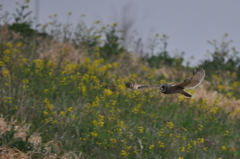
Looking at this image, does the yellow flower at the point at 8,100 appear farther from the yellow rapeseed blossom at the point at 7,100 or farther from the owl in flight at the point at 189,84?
the owl in flight at the point at 189,84

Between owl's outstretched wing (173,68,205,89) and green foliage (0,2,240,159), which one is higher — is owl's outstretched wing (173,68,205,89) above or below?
above

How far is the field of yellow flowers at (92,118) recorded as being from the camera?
668 centimetres

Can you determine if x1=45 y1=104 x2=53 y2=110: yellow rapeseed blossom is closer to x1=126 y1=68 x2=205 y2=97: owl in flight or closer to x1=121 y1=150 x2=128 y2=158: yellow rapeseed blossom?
x1=121 y1=150 x2=128 y2=158: yellow rapeseed blossom

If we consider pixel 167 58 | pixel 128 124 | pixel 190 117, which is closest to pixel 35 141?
pixel 128 124

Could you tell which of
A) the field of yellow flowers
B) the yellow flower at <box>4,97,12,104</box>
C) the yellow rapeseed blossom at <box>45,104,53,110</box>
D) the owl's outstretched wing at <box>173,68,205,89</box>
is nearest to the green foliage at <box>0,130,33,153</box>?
the field of yellow flowers

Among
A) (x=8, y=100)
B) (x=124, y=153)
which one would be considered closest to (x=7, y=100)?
(x=8, y=100)

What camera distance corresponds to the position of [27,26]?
13117mm

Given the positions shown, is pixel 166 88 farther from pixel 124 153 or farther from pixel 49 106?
pixel 49 106

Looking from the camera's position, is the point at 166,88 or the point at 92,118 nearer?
the point at 166,88

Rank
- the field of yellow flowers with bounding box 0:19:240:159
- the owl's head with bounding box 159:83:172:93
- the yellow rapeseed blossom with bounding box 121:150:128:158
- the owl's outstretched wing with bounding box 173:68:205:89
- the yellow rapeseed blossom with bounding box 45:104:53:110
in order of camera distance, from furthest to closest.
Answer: the yellow rapeseed blossom with bounding box 45:104:53:110 → the field of yellow flowers with bounding box 0:19:240:159 → the yellow rapeseed blossom with bounding box 121:150:128:158 → the owl's head with bounding box 159:83:172:93 → the owl's outstretched wing with bounding box 173:68:205:89

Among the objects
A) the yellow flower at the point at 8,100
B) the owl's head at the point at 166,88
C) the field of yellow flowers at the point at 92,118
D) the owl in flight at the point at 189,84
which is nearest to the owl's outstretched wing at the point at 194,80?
the owl in flight at the point at 189,84

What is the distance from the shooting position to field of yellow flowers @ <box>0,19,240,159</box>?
6.68 meters

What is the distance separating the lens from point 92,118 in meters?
7.53

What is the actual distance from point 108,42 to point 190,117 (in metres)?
5.50
